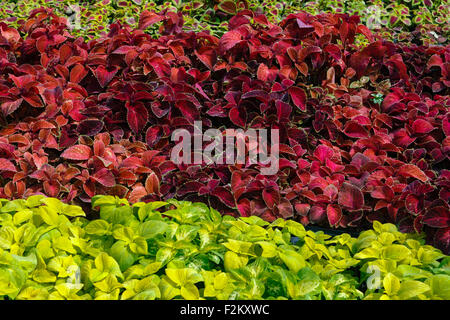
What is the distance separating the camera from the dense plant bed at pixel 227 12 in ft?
10.2

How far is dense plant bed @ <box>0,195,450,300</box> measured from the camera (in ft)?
4.53

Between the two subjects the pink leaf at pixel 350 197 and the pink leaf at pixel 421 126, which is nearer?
the pink leaf at pixel 350 197

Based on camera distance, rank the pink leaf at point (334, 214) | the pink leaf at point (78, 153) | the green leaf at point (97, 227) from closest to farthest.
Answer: the green leaf at point (97, 227) → the pink leaf at point (334, 214) → the pink leaf at point (78, 153)

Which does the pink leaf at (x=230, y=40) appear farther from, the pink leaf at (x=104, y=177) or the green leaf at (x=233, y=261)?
the green leaf at (x=233, y=261)

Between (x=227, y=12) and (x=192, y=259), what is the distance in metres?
1.86

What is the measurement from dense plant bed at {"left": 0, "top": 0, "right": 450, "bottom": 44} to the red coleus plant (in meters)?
0.51

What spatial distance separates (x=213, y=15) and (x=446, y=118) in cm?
147

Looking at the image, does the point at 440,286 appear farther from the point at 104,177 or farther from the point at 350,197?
the point at 104,177

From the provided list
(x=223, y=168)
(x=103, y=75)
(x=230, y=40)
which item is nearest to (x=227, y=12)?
(x=230, y=40)

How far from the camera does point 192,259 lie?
1535 millimetres

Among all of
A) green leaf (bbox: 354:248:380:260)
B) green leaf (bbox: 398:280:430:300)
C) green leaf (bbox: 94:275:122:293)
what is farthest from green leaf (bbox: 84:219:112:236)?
green leaf (bbox: 398:280:430:300)

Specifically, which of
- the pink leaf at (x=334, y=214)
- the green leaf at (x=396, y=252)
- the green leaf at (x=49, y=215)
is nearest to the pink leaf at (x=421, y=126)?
the pink leaf at (x=334, y=214)

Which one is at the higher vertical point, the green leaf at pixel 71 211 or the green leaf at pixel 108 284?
the green leaf at pixel 71 211
